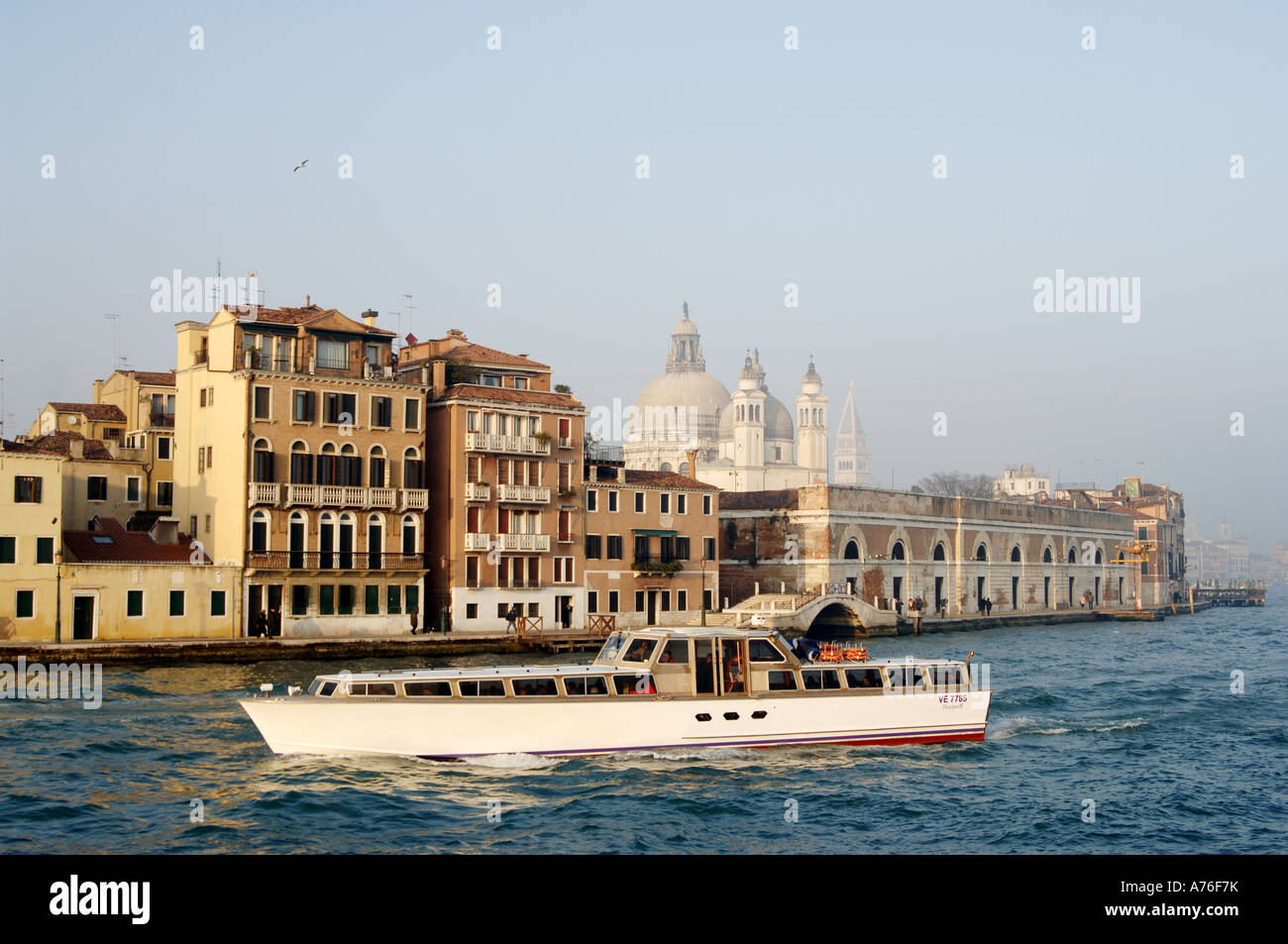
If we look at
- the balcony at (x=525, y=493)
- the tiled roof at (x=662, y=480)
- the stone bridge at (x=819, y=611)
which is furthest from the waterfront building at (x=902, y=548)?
the balcony at (x=525, y=493)

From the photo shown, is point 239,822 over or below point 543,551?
below

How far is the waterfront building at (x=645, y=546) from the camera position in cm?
5344

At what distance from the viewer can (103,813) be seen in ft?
59.9

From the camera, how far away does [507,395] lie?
50156 millimetres

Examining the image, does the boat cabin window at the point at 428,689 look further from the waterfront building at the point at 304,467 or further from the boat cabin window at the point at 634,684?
the waterfront building at the point at 304,467

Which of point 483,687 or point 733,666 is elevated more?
point 733,666

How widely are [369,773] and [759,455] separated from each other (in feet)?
433

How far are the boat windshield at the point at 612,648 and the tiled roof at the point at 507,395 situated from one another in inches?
1006

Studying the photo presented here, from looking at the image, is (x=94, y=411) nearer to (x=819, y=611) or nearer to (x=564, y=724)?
(x=819, y=611)

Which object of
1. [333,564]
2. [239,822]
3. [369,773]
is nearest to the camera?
[239,822]

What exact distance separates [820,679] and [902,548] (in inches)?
1976

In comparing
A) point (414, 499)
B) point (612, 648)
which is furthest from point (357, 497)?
point (612, 648)
